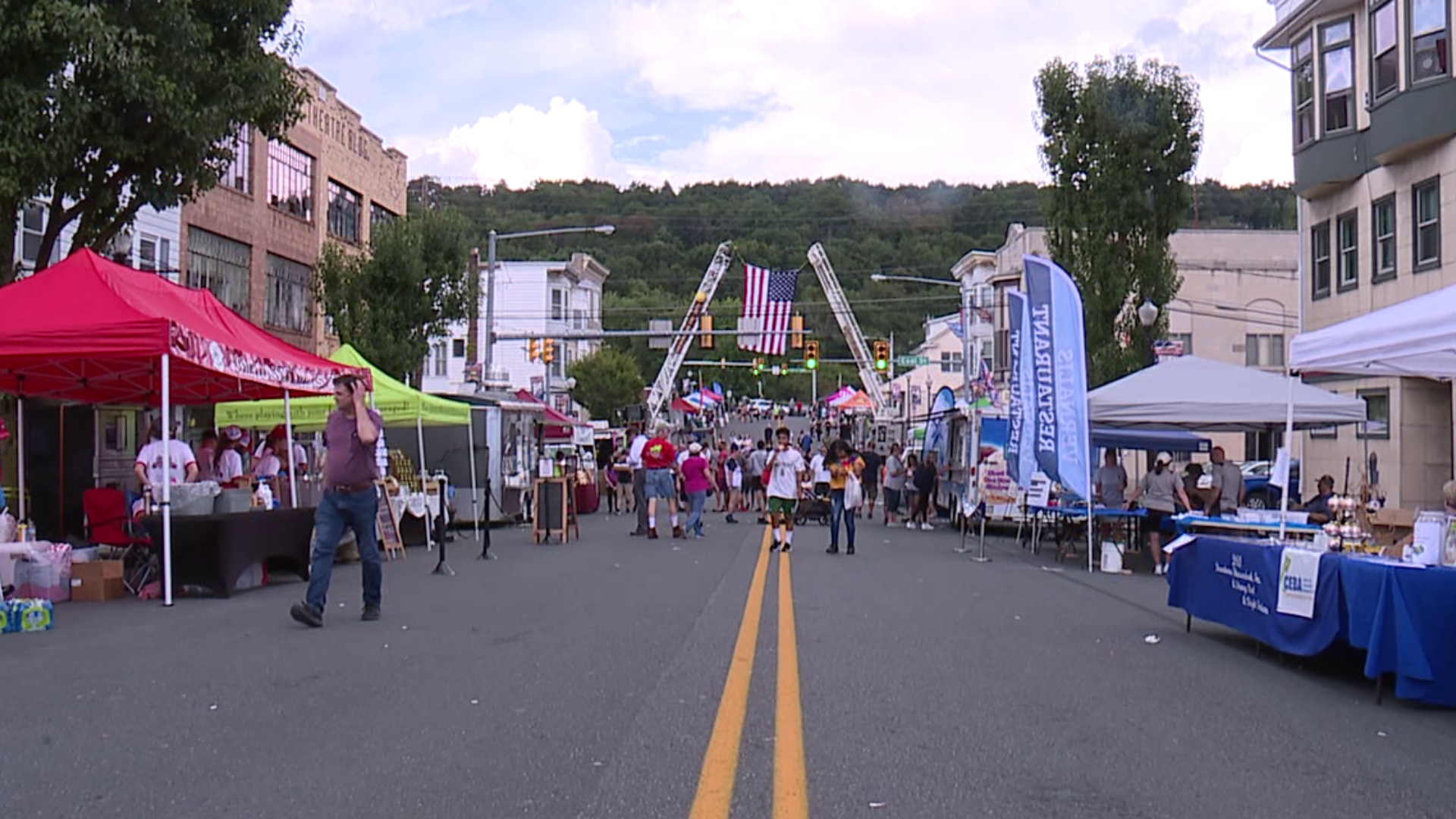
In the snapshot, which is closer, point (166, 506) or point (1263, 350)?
point (166, 506)

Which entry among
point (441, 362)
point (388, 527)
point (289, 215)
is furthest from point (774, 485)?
point (441, 362)

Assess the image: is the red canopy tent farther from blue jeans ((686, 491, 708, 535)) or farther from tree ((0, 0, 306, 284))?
blue jeans ((686, 491, 708, 535))

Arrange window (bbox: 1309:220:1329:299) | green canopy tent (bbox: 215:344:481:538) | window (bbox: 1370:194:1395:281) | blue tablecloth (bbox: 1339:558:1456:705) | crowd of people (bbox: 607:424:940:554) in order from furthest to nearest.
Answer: window (bbox: 1309:220:1329:299) < window (bbox: 1370:194:1395:281) < green canopy tent (bbox: 215:344:481:538) < crowd of people (bbox: 607:424:940:554) < blue tablecloth (bbox: 1339:558:1456:705)

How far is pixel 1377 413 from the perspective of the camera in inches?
1114

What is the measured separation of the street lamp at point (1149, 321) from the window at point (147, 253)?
2026 cm

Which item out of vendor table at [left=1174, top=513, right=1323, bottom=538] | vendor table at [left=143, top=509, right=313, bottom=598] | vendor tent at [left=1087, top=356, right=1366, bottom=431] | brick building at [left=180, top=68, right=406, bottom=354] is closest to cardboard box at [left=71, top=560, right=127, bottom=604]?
vendor table at [left=143, top=509, right=313, bottom=598]

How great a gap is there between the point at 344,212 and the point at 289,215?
4.37 meters

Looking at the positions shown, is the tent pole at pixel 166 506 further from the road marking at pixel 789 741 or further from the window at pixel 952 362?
the window at pixel 952 362

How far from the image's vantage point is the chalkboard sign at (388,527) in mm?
19203

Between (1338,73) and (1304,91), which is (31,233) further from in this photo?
(1304,91)

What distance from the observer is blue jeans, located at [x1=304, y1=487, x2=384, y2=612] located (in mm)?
10727

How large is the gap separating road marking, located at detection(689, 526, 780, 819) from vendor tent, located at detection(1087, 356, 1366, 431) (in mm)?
8956

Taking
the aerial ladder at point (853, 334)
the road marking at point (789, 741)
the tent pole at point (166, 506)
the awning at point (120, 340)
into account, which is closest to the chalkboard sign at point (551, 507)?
the awning at point (120, 340)

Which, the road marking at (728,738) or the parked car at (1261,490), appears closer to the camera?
the road marking at (728,738)
